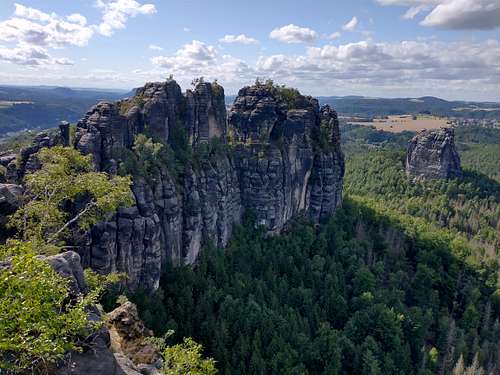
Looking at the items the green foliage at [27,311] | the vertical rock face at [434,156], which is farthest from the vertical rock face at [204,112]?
the vertical rock face at [434,156]

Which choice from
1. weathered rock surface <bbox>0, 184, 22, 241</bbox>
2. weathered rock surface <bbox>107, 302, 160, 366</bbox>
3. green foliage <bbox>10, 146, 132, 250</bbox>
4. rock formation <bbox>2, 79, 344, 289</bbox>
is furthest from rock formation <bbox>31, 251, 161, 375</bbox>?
rock formation <bbox>2, 79, 344, 289</bbox>

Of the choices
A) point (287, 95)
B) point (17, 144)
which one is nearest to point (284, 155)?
point (287, 95)

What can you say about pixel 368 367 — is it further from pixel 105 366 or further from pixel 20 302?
pixel 20 302

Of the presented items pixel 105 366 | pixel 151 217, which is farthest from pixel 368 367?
pixel 105 366

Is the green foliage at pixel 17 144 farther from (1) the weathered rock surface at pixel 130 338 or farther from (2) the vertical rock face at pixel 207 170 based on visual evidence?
(1) the weathered rock surface at pixel 130 338

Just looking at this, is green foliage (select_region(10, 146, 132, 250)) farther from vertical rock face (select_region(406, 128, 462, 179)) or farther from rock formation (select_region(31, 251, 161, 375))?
vertical rock face (select_region(406, 128, 462, 179))
